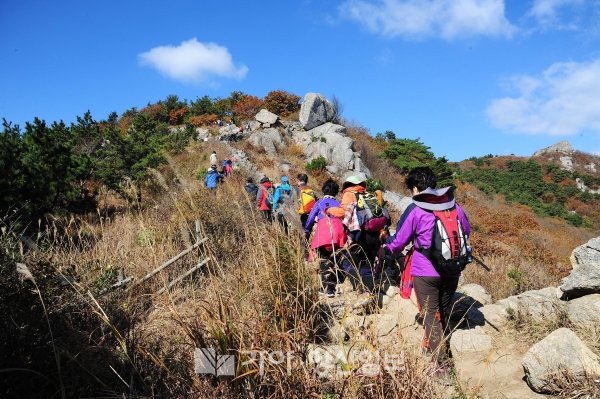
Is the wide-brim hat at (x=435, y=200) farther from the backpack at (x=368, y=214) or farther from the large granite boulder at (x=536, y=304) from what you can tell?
the large granite boulder at (x=536, y=304)

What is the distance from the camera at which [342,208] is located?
4.18m

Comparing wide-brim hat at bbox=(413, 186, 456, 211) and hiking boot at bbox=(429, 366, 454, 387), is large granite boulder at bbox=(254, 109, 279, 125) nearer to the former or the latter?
wide-brim hat at bbox=(413, 186, 456, 211)

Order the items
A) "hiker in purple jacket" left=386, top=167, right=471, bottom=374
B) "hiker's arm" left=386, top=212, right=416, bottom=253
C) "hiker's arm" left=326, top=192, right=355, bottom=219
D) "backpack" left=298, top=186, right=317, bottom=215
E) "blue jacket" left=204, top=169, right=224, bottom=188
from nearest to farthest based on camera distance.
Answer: "hiker in purple jacket" left=386, top=167, right=471, bottom=374 < "hiker's arm" left=386, top=212, right=416, bottom=253 < "hiker's arm" left=326, top=192, right=355, bottom=219 < "backpack" left=298, top=186, right=317, bottom=215 < "blue jacket" left=204, top=169, right=224, bottom=188

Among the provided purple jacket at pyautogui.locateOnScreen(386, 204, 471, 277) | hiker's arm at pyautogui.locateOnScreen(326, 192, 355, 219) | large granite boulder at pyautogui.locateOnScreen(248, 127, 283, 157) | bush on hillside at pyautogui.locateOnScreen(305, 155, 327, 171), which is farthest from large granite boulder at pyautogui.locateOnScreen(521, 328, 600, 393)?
large granite boulder at pyautogui.locateOnScreen(248, 127, 283, 157)

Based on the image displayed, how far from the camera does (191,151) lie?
1862 centimetres

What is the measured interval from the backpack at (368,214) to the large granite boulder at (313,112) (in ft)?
70.3

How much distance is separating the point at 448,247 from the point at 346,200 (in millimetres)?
1543

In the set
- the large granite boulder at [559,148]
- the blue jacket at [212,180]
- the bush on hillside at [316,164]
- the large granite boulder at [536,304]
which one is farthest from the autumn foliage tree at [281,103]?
the large granite boulder at [559,148]

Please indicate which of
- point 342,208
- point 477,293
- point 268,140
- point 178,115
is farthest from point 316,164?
point 178,115

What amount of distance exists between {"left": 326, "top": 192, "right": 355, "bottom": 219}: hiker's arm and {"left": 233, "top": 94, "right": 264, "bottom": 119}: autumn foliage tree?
23.8 meters

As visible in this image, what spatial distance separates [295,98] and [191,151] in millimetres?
12550

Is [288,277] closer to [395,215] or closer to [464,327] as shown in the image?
[464,327]

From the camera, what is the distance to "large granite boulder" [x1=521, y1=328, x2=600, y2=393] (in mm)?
2449

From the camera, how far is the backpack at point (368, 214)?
415 cm
